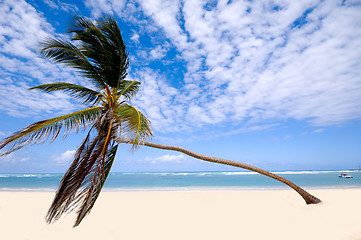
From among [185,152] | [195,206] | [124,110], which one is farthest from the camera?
[195,206]

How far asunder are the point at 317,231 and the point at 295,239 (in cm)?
77

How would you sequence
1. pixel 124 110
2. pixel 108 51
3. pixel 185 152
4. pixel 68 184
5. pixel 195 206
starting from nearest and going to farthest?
pixel 68 184, pixel 124 110, pixel 108 51, pixel 185 152, pixel 195 206

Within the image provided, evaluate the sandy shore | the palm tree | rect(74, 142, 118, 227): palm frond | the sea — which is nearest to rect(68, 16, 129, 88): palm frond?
the palm tree

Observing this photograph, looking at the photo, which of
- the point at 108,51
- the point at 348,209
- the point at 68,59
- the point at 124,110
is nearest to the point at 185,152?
the point at 124,110

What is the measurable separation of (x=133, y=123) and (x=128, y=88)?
6.63 ft

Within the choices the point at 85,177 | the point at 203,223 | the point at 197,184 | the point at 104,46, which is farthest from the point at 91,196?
the point at 197,184

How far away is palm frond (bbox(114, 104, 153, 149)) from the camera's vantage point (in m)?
3.92

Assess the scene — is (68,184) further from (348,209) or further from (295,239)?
(348,209)

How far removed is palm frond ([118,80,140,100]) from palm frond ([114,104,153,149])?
120 centimetres

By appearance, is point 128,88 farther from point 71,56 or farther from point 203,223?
point 203,223

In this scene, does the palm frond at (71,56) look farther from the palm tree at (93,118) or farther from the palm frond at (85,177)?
the palm frond at (85,177)

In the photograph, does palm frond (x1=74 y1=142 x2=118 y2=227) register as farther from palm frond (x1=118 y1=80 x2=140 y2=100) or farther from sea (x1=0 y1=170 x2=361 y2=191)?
sea (x1=0 y1=170 x2=361 y2=191)

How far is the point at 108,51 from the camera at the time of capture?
199 inches

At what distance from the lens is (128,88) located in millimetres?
5887
